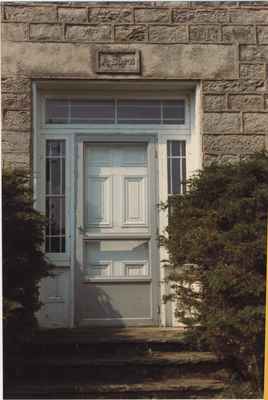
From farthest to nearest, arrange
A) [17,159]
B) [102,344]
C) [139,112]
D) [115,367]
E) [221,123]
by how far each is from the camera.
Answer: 1. [139,112]
2. [221,123]
3. [17,159]
4. [102,344]
5. [115,367]

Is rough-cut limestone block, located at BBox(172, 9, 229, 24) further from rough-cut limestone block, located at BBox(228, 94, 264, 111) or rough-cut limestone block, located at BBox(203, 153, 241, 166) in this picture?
rough-cut limestone block, located at BBox(203, 153, 241, 166)

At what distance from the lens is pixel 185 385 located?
5758 mm

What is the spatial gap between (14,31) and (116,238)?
251 centimetres

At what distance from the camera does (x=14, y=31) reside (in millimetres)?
7129

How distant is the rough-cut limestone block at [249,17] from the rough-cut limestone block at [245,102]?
0.83 meters

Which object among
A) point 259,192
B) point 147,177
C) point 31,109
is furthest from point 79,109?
point 259,192

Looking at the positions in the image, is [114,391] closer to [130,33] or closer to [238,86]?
[238,86]

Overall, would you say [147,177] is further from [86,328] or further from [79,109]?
[86,328]

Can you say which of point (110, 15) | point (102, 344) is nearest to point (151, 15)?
point (110, 15)

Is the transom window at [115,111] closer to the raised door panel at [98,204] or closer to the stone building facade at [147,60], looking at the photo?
the stone building facade at [147,60]

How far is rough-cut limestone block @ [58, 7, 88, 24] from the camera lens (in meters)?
7.20

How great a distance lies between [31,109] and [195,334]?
3.00m

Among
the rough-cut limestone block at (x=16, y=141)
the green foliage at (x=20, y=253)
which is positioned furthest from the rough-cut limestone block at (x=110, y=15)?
the green foliage at (x=20, y=253)

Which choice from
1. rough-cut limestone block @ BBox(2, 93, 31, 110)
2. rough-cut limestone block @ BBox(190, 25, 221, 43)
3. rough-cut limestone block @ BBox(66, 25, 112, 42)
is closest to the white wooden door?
rough-cut limestone block @ BBox(2, 93, 31, 110)
